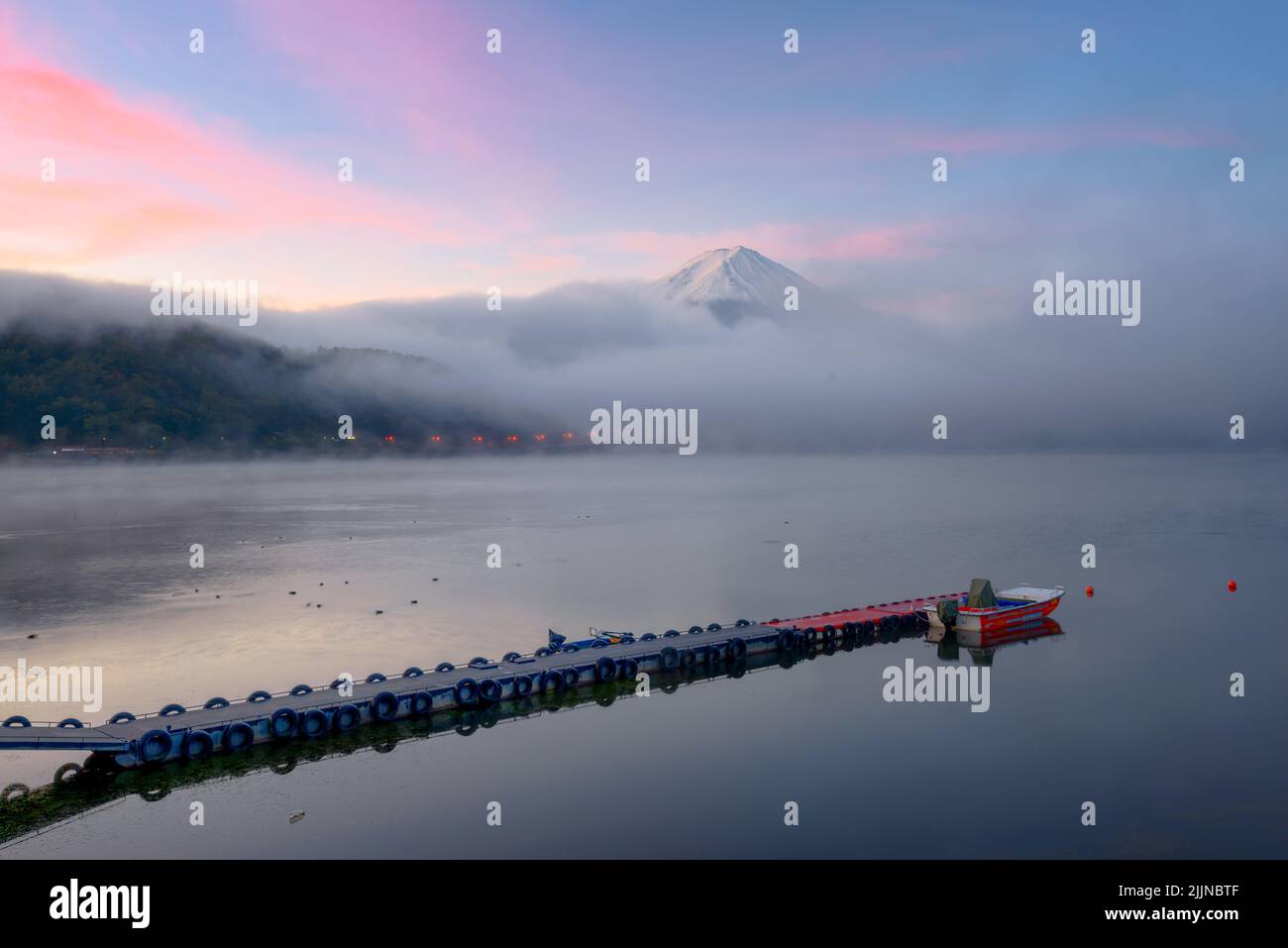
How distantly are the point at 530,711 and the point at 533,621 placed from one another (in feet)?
73.6

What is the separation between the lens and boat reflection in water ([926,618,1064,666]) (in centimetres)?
5229

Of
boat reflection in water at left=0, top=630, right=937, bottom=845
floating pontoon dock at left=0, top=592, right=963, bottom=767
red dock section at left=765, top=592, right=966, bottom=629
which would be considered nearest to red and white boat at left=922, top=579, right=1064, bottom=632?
red dock section at left=765, top=592, right=966, bottom=629

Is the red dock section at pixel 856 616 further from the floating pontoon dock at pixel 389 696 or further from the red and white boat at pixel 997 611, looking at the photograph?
the red and white boat at pixel 997 611

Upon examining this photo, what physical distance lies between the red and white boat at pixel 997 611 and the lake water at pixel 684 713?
2744 mm

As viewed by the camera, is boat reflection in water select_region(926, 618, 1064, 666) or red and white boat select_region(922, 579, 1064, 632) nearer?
boat reflection in water select_region(926, 618, 1064, 666)

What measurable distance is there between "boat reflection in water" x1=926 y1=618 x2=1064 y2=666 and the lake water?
0.79 metres

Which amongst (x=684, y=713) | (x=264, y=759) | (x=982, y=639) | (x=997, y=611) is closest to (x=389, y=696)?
(x=264, y=759)

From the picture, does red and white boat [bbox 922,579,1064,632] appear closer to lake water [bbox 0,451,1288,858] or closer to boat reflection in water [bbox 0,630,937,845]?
lake water [bbox 0,451,1288,858]

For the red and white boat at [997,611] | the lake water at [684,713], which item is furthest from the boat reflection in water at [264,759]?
the red and white boat at [997,611]

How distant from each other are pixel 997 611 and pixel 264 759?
142 feet

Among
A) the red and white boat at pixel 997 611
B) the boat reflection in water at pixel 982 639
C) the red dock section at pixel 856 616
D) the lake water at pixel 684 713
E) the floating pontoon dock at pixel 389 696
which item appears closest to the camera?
the lake water at pixel 684 713

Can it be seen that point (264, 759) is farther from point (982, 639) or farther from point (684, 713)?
point (982, 639)

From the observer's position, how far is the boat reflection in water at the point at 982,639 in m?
52.3
